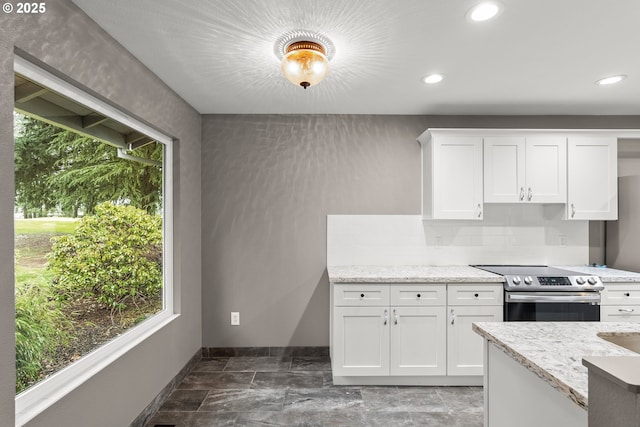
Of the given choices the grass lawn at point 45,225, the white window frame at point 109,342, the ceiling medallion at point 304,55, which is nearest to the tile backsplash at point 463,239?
the white window frame at point 109,342

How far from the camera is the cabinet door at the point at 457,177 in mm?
3270

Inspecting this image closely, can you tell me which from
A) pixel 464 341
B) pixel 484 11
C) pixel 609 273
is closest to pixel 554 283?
pixel 609 273

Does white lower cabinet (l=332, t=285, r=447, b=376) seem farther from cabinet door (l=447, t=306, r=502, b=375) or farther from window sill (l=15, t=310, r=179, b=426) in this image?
window sill (l=15, t=310, r=179, b=426)

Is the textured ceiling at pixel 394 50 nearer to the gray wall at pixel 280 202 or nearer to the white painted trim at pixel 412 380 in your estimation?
the gray wall at pixel 280 202

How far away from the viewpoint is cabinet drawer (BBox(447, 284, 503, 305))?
290cm

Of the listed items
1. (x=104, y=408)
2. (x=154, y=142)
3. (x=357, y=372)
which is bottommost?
(x=357, y=372)

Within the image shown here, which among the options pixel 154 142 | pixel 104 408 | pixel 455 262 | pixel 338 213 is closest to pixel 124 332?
pixel 104 408

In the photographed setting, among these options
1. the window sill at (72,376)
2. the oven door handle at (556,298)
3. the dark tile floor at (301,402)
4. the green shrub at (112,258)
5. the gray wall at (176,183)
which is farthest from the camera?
the oven door handle at (556,298)

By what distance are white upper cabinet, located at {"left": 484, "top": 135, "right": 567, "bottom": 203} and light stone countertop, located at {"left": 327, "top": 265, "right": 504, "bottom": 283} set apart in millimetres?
753

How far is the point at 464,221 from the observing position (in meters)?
3.58

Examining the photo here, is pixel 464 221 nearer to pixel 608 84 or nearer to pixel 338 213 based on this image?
pixel 338 213

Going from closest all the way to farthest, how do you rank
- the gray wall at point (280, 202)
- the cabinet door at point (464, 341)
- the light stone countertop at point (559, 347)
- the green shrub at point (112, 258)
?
the light stone countertop at point (559, 347)
the green shrub at point (112, 258)
the cabinet door at point (464, 341)
the gray wall at point (280, 202)

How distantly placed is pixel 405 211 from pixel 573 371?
2.63 meters

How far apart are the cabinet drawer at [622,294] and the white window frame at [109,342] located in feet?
11.7
